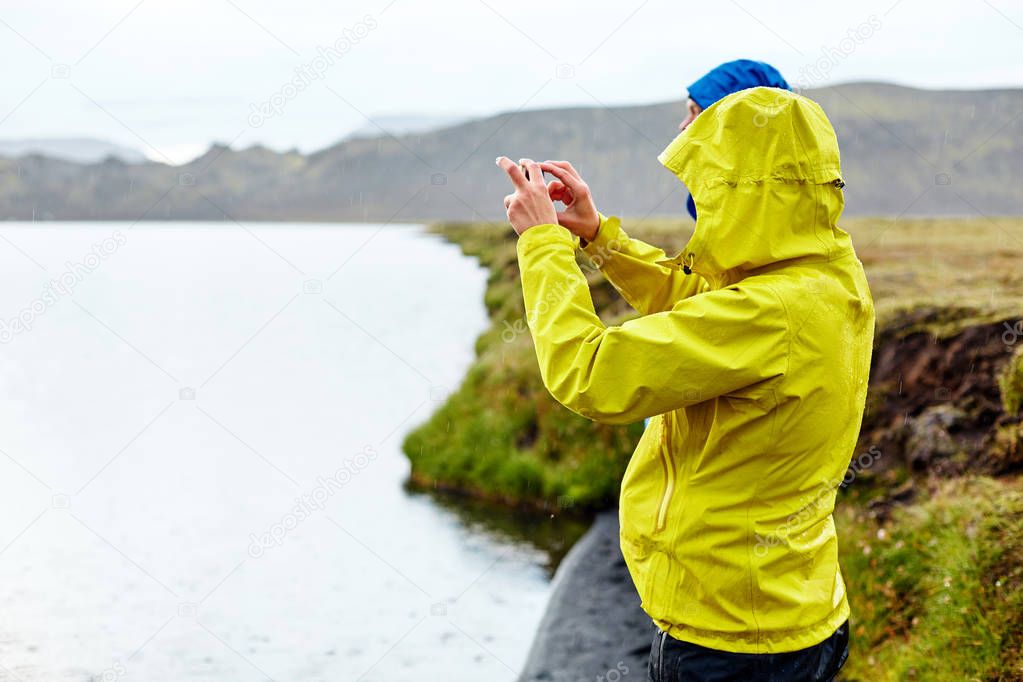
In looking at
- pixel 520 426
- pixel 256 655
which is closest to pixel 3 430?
pixel 520 426

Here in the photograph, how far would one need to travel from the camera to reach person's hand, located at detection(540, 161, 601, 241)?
265cm

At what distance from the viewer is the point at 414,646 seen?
842 cm

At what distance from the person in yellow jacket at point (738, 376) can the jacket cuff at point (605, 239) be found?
1.48 ft

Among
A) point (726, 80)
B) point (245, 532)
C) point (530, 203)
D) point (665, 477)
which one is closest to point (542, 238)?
point (530, 203)

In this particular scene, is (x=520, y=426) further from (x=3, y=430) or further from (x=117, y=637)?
(x=3, y=430)

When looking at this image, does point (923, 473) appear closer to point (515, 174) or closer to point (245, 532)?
point (515, 174)

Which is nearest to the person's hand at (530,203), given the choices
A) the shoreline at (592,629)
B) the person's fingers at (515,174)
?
the person's fingers at (515,174)

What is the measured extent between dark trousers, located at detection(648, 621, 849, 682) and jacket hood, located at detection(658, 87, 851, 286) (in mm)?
952

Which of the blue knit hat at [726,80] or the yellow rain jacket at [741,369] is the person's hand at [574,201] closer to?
the yellow rain jacket at [741,369]

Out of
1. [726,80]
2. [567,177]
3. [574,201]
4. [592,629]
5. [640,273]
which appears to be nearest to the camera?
[567,177]

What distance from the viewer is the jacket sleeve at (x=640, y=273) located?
2.91 m

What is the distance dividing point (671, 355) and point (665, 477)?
455mm

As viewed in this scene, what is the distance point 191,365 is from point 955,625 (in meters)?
32.9

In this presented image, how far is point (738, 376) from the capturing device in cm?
212
